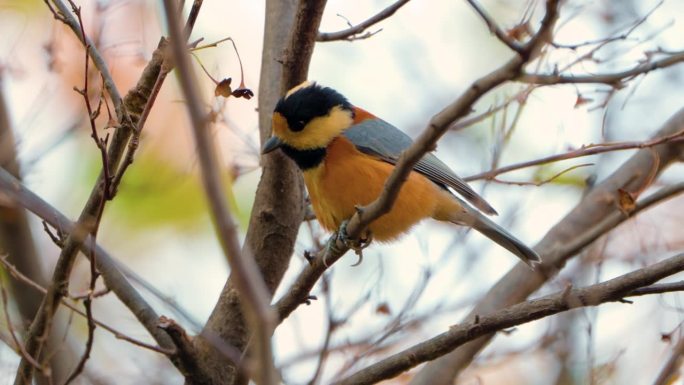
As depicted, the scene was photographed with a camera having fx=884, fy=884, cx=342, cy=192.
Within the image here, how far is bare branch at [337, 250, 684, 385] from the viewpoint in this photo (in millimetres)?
3094

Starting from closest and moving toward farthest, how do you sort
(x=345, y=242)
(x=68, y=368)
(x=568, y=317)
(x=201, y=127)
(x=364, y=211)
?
(x=201, y=127), (x=364, y=211), (x=345, y=242), (x=68, y=368), (x=568, y=317)

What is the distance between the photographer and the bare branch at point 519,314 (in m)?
3.09

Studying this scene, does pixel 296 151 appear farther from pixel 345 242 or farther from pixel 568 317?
pixel 568 317

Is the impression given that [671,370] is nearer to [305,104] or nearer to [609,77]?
[609,77]

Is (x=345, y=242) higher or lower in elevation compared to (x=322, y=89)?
lower

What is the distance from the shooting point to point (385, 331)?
15.8 ft

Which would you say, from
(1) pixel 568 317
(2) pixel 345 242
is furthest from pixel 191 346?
(1) pixel 568 317

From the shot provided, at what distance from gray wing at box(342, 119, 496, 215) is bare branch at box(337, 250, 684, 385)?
60.0 inches

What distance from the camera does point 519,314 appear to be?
329 centimetres

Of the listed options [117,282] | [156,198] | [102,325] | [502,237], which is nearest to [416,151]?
[102,325]

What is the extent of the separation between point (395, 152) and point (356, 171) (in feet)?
1.26

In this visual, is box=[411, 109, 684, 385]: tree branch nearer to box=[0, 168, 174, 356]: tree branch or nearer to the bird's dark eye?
the bird's dark eye

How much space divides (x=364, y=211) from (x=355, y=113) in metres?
2.09

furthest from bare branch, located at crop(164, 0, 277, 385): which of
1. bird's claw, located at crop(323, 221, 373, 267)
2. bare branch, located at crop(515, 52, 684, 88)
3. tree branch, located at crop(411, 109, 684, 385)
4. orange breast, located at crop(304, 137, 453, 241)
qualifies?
tree branch, located at crop(411, 109, 684, 385)
